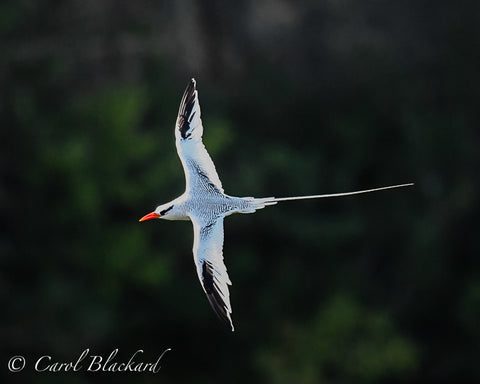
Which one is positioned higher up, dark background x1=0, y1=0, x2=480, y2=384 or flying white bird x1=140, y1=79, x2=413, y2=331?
flying white bird x1=140, y1=79, x2=413, y2=331

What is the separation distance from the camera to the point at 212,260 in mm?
5887

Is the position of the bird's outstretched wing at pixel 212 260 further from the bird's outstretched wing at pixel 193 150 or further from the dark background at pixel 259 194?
the dark background at pixel 259 194

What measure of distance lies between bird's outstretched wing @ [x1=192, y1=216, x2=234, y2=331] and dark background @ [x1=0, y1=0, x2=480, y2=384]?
12.6 meters

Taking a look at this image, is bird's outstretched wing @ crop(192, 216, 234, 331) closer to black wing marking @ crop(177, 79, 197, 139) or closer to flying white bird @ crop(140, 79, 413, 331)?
flying white bird @ crop(140, 79, 413, 331)

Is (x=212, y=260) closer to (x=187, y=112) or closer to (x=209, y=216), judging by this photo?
(x=209, y=216)

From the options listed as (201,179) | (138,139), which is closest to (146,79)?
(138,139)

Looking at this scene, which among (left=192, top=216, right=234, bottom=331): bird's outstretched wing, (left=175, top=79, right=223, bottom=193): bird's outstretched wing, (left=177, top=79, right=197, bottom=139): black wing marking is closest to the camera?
(left=192, top=216, right=234, bottom=331): bird's outstretched wing

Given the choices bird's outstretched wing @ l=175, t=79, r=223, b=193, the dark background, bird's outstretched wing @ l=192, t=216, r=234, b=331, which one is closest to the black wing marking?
bird's outstretched wing @ l=175, t=79, r=223, b=193

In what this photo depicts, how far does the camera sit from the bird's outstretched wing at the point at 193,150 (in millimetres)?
6199

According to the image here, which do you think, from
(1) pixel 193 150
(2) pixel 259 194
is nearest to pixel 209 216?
(1) pixel 193 150

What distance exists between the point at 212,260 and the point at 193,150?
0.86m

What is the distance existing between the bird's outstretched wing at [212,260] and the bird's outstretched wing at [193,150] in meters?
0.39

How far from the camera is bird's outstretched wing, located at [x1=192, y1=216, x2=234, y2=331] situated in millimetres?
5805

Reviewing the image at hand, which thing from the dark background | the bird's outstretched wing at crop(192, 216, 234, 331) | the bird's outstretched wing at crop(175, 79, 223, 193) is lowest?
the dark background
